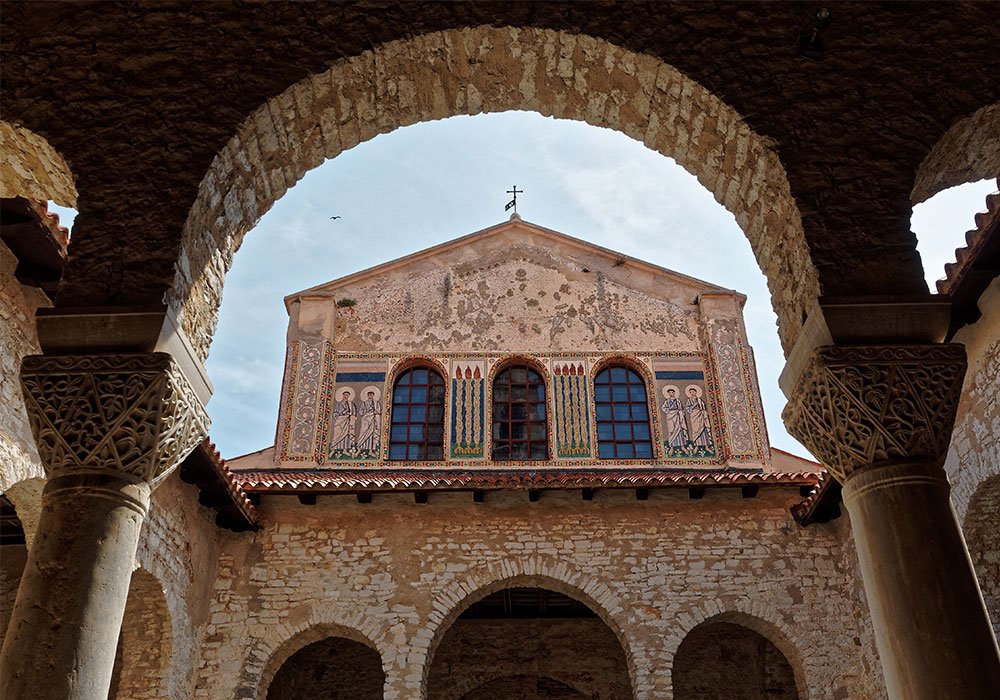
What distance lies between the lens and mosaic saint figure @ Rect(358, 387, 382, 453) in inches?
494

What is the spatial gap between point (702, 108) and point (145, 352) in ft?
11.0

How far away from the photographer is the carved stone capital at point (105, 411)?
388cm

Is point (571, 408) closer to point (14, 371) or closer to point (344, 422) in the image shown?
point (344, 422)

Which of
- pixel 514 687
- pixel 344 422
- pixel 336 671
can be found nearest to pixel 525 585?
pixel 514 687

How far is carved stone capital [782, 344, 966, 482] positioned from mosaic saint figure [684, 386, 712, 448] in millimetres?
8649

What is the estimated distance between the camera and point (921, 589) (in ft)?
11.5

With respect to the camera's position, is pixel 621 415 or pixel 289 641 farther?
pixel 621 415

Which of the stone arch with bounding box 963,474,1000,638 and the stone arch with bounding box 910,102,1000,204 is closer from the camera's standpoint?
the stone arch with bounding box 910,102,1000,204

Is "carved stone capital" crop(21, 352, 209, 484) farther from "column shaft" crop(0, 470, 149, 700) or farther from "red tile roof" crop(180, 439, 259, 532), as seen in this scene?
"red tile roof" crop(180, 439, 259, 532)

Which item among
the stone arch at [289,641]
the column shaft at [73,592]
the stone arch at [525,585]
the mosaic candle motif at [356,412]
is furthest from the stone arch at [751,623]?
the column shaft at [73,592]

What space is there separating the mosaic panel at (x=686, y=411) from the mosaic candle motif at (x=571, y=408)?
3.76ft

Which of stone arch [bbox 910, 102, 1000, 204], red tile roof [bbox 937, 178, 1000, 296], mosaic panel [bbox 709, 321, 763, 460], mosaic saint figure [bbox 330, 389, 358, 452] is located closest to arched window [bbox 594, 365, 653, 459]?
mosaic panel [bbox 709, 321, 763, 460]

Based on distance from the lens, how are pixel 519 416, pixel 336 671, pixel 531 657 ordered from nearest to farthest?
pixel 336 671 → pixel 531 657 → pixel 519 416

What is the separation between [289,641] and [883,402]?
312 inches
